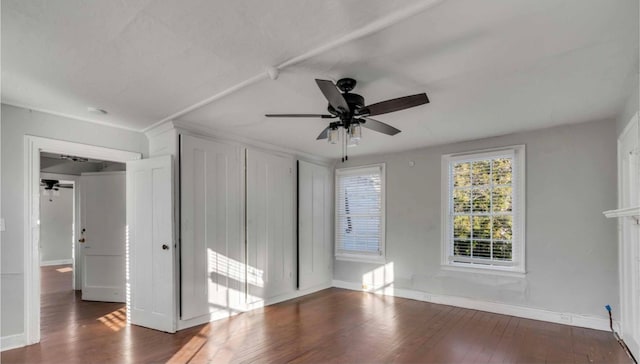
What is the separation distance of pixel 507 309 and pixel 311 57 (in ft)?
14.3

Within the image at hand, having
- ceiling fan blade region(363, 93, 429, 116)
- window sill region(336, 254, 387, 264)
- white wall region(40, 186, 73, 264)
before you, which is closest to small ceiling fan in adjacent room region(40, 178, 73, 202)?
white wall region(40, 186, 73, 264)

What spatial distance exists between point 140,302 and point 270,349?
1917mm

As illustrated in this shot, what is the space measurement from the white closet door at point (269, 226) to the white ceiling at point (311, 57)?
1.53 m

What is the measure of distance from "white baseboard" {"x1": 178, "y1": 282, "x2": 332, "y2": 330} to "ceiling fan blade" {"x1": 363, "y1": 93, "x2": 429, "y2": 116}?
3.27 m

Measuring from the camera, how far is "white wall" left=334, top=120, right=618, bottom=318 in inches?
157

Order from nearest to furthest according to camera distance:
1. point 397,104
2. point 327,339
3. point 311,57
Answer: point 311,57 < point 397,104 < point 327,339

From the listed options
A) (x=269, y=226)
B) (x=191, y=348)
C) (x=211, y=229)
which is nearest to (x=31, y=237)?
(x=211, y=229)

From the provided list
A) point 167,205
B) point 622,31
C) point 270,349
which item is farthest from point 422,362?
point 167,205

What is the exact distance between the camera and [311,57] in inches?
93.2

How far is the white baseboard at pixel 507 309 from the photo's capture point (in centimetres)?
397

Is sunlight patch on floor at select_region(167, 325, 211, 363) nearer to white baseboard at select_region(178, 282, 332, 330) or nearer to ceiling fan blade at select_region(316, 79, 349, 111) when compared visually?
white baseboard at select_region(178, 282, 332, 330)

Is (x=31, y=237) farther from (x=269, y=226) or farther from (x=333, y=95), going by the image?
(x=333, y=95)

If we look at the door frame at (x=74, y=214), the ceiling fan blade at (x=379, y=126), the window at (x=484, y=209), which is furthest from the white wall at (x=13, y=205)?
the window at (x=484, y=209)

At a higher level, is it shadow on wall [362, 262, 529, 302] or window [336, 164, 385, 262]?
window [336, 164, 385, 262]
